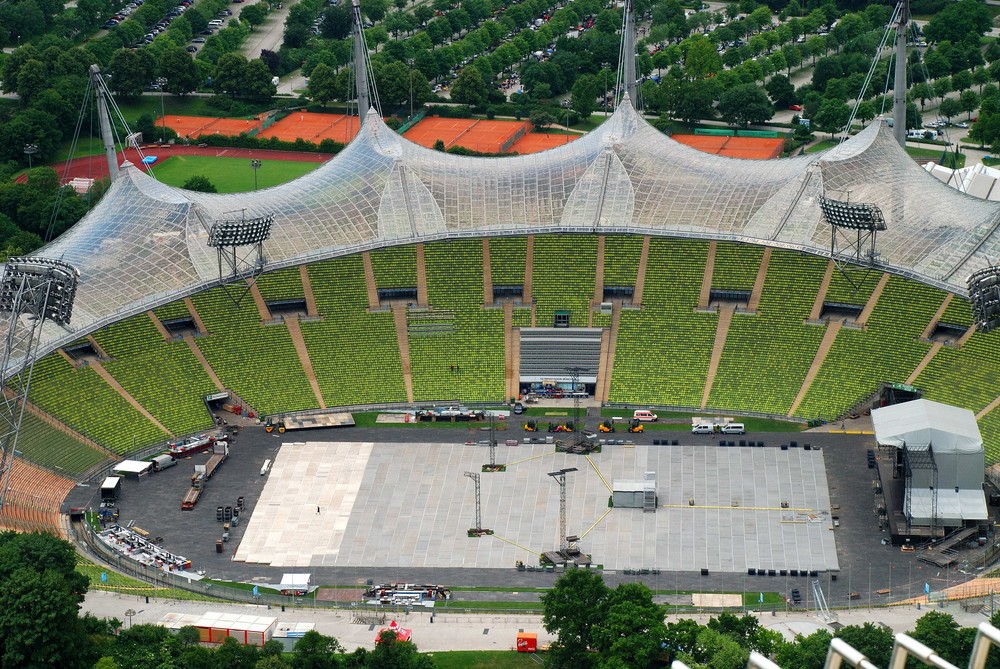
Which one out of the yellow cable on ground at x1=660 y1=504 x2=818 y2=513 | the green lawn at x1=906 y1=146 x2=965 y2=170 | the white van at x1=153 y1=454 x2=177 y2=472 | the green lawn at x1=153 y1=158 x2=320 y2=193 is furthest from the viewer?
the green lawn at x1=153 y1=158 x2=320 y2=193

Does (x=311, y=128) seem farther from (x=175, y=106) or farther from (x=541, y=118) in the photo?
(x=541, y=118)

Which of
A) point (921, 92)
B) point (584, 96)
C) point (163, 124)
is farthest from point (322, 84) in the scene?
point (921, 92)

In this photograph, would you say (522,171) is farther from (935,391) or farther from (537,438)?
(935,391)

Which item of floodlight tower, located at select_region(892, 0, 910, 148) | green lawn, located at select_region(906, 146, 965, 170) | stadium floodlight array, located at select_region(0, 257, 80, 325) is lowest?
stadium floodlight array, located at select_region(0, 257, 80, 325)

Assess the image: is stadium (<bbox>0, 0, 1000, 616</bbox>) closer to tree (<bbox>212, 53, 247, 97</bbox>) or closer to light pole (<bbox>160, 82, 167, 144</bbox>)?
light pole (<bbox>160, 82, 167, 144</bbox>)

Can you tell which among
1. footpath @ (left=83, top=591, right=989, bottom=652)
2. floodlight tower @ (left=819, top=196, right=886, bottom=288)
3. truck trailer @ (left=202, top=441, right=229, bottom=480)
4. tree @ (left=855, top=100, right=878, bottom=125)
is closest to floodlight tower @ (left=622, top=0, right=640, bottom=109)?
floodlight tower @ (left=819, top=196, right=886, bottom=288)

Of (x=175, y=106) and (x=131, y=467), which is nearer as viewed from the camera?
(x=131, y=467)

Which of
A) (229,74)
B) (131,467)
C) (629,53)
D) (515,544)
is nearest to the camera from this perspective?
(515,544)
